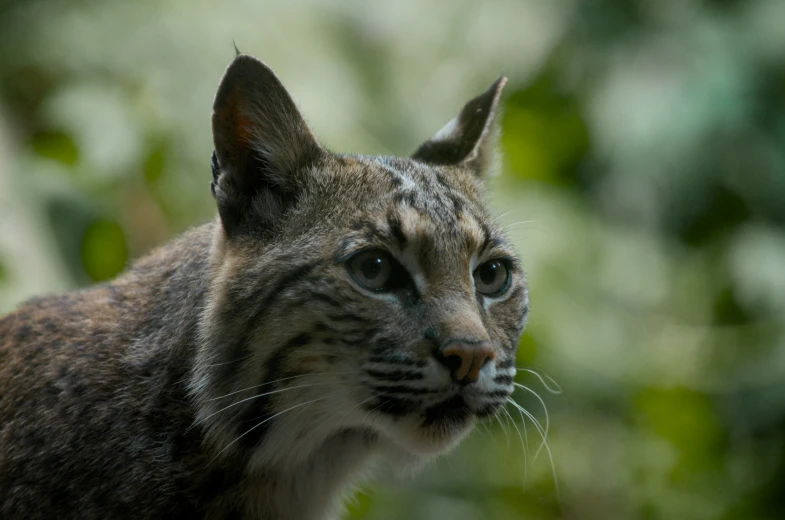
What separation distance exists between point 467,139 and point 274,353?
145cm

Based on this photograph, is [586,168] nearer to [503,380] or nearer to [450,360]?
[503,380]

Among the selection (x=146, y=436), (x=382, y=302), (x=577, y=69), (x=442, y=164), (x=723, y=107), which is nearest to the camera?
(x=382, y=302)

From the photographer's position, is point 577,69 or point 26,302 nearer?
point 26,302

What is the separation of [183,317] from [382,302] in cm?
76

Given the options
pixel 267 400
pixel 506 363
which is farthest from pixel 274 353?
pixel 506 363

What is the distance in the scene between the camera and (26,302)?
421 cm

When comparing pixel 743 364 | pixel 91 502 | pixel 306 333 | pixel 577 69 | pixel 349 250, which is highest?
pixel 577 69

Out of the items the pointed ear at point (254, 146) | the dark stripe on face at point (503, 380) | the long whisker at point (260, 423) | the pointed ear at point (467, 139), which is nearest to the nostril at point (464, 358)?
the dark stripe on face at point (503, 380)

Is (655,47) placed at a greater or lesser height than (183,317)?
greater

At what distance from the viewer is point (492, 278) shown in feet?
11.9

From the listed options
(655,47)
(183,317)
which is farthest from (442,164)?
(655,47)

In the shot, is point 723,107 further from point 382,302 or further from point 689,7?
point 382,302

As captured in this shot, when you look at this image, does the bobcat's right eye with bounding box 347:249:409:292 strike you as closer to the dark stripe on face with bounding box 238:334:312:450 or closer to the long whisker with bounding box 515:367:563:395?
the dark stripe on face with bounding box 238:334:312:450

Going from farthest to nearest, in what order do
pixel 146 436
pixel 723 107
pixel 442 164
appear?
pixel 723 107, pixel 442 164, pixel 146 436
